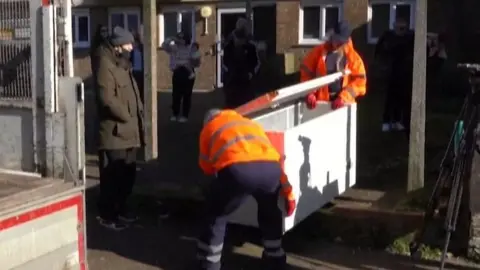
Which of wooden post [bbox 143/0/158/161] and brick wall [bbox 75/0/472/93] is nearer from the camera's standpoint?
wooden post [bbox 143/0/158/161]

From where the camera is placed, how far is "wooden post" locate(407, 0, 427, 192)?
7316 millimetres

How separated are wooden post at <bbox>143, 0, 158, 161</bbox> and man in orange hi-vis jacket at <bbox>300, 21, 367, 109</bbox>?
2330 mm

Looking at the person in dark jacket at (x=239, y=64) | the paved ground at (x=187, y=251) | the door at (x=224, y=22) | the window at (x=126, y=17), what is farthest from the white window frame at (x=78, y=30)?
the paved ground at (x=187, y=251)

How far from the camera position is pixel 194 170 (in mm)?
9477

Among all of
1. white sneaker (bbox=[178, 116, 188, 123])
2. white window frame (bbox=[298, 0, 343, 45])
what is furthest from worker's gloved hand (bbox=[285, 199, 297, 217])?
white window frame (bbox=[298, 0, 343, 45])

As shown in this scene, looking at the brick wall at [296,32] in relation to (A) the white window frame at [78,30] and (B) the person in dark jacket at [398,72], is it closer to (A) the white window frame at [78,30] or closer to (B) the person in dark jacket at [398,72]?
(A) the white window frame at [78,30]

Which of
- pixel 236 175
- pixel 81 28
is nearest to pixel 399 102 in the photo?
pixel 236 175

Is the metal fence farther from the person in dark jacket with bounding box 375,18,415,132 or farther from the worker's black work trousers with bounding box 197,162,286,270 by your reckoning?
the person in dark jacket with bounding box 375,18,415,132

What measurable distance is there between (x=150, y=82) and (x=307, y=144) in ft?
11.3

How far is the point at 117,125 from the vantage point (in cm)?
715

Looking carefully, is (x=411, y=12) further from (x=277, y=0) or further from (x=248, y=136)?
(x=248, y=136)

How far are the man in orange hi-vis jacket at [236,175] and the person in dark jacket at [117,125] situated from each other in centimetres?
151

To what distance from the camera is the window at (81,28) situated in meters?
22.0

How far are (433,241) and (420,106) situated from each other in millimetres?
1290
